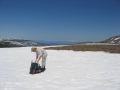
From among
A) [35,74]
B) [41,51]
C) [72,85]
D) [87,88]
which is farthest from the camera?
[41,51]

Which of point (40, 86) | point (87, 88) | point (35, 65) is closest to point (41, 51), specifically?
point (35, 65)

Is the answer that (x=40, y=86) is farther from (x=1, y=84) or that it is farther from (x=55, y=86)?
(x=1, y=84)

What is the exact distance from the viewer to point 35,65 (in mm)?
10055

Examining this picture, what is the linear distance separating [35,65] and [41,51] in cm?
106

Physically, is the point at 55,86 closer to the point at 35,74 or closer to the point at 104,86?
the point at 104,86

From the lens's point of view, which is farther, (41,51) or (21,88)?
(41,51)

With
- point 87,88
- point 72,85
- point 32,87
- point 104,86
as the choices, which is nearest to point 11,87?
point 32,87

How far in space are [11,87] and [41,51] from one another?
4097mm

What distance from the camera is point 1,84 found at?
7.20 metres

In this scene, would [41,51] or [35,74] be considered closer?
[35,74]

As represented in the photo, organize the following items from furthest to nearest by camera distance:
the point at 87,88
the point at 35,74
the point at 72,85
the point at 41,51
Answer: the point at 41,51 → the point at 35,74 → the point at 72,85 → the point at 87,88

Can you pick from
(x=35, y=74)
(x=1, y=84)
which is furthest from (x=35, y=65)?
(x=1, y=84)

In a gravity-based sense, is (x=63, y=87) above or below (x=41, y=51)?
below

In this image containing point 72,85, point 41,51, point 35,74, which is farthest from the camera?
point 41,51
